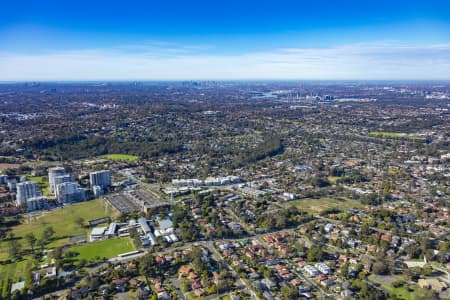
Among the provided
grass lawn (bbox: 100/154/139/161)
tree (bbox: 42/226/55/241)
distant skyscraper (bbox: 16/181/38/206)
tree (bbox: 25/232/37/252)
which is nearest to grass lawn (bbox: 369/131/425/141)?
grass lawn (bbox: 100/154/139/161)

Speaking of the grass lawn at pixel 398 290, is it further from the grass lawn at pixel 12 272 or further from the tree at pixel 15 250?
the tree at pixel 15 250

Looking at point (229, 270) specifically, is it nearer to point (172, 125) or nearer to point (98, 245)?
point (98, 245)

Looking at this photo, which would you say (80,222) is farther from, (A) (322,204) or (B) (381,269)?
(B) (381,269)

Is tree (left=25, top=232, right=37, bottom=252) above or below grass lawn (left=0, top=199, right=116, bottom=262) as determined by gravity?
above

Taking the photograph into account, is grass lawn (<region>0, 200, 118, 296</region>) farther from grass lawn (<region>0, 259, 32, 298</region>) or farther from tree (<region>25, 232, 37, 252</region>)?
tree (<region>25, 232, 37, 252</region>)

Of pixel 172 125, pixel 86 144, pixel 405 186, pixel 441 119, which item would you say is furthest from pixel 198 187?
pixel 441 119

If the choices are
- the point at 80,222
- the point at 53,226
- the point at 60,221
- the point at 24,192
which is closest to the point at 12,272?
the point at 53,226
